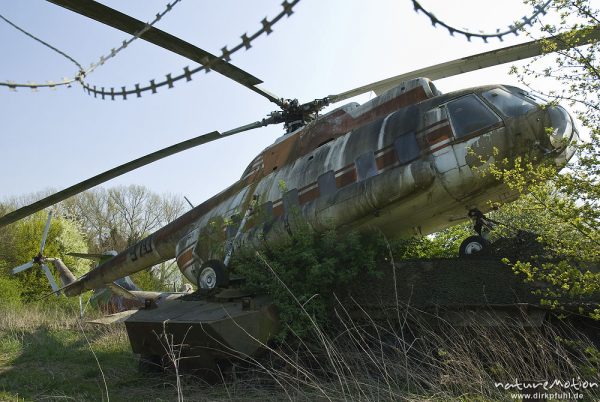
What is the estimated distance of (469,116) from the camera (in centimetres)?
643

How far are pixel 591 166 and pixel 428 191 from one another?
2553 millimetres

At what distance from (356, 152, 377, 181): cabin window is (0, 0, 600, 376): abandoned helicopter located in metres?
0.02

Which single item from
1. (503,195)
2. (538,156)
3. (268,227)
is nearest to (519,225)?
(538,156)

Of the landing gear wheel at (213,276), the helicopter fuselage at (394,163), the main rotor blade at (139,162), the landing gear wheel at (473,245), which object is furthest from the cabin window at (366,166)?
the main rotor blade at (139,162)

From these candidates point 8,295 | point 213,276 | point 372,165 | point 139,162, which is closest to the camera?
point 372,165

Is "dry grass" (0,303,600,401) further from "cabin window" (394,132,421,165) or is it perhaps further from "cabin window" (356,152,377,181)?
"cabin window" (394,132,421,165)

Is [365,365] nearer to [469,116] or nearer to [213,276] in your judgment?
[213,276]

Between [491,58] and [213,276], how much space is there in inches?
200

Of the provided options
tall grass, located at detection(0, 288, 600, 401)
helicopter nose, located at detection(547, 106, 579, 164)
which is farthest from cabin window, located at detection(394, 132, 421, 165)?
tall grass, located at detection(0, 288, 600, 401)

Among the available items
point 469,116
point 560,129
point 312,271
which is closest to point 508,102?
point 469,116

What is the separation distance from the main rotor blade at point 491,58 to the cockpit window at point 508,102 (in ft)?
1.82

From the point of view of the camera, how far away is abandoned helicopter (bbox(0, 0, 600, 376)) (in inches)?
241

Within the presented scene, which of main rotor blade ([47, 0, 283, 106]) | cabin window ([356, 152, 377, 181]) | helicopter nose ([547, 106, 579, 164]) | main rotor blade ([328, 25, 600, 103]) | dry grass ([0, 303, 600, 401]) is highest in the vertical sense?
main rotor blade ([47, 0, 283, 106])

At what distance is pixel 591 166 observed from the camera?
13.3ft
